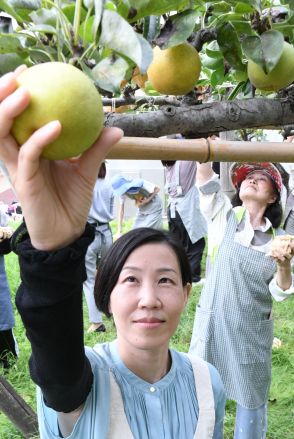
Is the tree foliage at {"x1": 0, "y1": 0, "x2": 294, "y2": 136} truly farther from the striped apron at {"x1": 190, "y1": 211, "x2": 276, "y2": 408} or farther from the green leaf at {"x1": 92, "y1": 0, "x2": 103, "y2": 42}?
the striped apron at {"x1": 190, "y1": 211, "x2": 276, "y2": 408}

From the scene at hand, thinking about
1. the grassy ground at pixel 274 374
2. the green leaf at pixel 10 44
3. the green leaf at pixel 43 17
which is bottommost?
the grassy ground at pixel 274 374

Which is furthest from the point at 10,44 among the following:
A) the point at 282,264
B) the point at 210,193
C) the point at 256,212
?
the point at 256,212

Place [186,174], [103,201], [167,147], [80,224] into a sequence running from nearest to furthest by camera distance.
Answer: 1. [80,224]
2. [167,147]
3. [103,201]
4. [186,174]

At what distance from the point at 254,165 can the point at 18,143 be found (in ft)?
5.51

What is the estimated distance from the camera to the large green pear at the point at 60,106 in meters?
0.47

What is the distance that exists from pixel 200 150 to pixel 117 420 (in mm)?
502

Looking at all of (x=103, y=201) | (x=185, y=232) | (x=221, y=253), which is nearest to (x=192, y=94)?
(x=221, y=253)

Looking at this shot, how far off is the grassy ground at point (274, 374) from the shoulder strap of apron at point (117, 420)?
1594 millimetres

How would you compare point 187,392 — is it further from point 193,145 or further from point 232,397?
point 232,397

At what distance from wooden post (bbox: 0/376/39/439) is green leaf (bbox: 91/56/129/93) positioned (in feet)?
5.39

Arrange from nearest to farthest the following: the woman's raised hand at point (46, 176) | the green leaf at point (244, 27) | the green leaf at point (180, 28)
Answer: the woman's raised hand at point (46, 176)
the green leaf at point (180, 28)
the green leaf at point (244, 27)

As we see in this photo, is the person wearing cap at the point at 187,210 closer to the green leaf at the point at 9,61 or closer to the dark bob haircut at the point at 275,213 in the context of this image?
the dark bob haircut at the point at 275,213

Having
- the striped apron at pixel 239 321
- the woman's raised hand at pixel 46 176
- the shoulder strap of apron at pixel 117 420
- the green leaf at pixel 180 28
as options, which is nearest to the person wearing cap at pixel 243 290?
the striped apron at pixel 239 321

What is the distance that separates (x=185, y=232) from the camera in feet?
14.3
